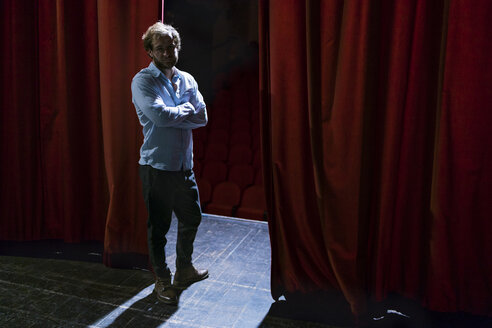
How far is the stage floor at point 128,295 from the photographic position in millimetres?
1069

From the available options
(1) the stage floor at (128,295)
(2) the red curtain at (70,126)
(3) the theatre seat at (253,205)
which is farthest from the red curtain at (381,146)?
(3) the theatre seat at (253,205)

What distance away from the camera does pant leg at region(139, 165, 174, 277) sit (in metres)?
1.14

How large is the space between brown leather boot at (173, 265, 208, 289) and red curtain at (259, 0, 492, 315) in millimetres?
300

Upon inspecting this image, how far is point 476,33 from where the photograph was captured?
97 cm

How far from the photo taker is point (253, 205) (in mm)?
2109

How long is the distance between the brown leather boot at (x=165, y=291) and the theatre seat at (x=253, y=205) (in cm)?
88

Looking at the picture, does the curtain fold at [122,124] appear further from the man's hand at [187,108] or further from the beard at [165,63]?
the man's hand at [187,108]

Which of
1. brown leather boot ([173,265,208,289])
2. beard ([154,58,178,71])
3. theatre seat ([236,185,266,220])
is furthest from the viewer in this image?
theatre seat ([236,185,266,220])

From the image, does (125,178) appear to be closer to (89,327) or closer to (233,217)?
(89,327)

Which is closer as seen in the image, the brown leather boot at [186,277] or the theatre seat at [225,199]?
the brown leather boot at [186,277]

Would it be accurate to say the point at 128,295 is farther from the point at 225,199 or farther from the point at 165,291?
the point at 225,199

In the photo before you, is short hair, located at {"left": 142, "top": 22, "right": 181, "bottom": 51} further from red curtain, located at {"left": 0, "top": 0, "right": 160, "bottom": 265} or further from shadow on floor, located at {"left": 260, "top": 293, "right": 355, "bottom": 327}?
shadow on floor, located at {"left": 260, "top": 293, "right": 355, "bottom": 327}

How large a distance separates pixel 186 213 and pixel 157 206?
11cm

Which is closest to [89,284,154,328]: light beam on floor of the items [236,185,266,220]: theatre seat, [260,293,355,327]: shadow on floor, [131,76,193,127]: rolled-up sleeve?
[260,293,355,327]: shadow on floor
